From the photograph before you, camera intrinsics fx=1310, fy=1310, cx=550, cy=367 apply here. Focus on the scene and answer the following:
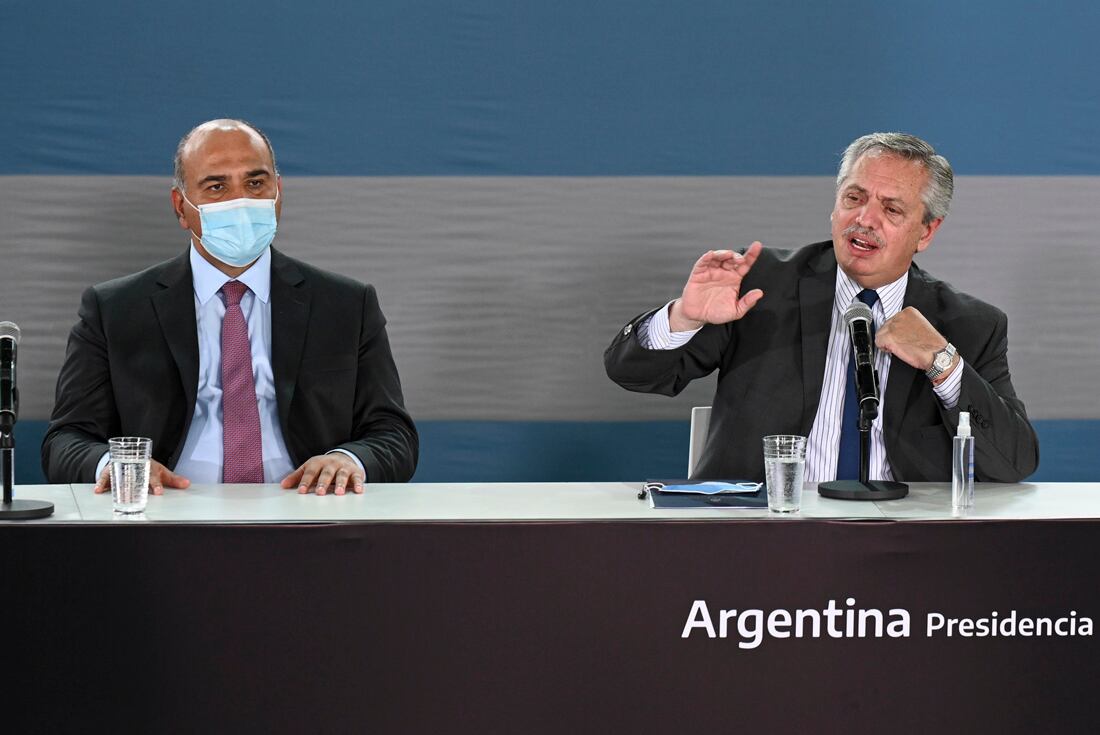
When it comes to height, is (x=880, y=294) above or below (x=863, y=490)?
above

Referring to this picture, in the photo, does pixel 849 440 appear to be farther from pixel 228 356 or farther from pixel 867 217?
pixel 228 356

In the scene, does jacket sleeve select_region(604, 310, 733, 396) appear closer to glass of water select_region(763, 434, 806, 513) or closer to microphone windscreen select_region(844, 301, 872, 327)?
microphone windscreen select_region(844, 301, 872, 327)

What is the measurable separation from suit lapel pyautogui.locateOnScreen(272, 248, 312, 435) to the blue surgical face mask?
0.12m

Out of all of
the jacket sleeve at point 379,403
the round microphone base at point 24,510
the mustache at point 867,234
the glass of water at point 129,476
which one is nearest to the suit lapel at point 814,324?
the mustache at point 867,234

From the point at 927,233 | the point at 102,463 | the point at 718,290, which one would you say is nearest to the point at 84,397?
the point at 102,463

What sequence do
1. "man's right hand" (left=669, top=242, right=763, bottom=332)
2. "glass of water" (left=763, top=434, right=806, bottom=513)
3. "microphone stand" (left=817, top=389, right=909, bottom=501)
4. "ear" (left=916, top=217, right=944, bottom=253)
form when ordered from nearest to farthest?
"glass of water" (left=763, top=434, right=806, bottom=513)
"microphone stand" (left=817, top=389, right=909, bottom=501)
"man's right hand" (left=669, top=242, right=763, bottom=332)
"ear" (left=916, top=217, right=944, bottom=253)

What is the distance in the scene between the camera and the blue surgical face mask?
3.15 m

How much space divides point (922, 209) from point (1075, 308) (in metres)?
1.07

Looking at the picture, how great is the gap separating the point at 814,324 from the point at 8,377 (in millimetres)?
1810

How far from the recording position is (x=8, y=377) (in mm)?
2295

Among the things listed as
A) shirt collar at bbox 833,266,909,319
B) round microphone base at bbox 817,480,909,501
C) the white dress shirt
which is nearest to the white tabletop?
round microphone base at bbox 817,480,909,501

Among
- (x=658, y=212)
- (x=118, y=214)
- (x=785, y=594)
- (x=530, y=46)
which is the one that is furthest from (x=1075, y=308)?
(x=118, y=214)

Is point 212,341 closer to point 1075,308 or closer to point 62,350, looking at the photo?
point 62,350

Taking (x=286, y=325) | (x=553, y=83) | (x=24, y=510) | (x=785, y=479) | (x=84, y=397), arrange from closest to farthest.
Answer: (x=24, y=510) → (x=785, y=479) → (x=84, y=397) → (x=286, y=325) → (x=553, y=83)
